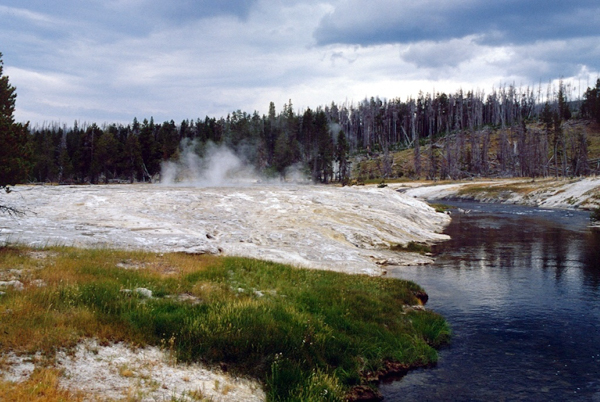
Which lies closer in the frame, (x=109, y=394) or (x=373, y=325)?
(x=109, y=394)

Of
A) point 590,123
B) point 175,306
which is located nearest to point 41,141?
point 175,306

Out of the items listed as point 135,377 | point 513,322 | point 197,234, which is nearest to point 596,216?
point 513,322

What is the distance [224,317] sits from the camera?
10945 mm

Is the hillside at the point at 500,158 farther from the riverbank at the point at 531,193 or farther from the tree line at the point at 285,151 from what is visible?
the riverbank at the point at 531,193

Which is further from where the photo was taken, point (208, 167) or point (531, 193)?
point (208, 167)

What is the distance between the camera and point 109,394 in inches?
294

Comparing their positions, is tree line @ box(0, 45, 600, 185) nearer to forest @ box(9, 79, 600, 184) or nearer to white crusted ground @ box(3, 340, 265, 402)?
forest @ box(9, 79, 600, 184)

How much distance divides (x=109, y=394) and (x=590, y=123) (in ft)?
631

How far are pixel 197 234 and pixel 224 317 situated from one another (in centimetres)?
1483

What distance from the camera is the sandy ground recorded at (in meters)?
8.20

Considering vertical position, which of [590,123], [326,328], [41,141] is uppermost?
[590,123]

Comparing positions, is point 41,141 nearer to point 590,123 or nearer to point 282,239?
point 282,239

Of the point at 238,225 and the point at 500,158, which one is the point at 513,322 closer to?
the point at 238,225

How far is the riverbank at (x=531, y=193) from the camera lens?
2692 inches
